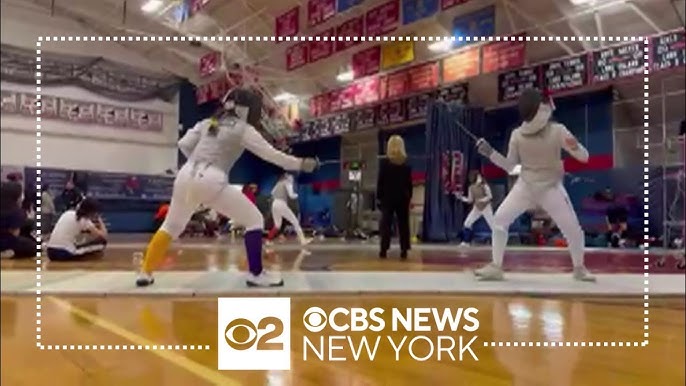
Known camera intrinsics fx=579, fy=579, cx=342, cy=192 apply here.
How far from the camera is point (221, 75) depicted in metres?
0.55

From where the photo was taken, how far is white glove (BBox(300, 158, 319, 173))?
1.94ft

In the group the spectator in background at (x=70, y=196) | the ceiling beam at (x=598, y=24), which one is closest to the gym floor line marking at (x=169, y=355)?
the spectator in background at (x=70, y=196)

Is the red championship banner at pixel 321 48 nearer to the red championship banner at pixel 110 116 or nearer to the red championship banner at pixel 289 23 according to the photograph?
the red championship banner at pixel 289 23

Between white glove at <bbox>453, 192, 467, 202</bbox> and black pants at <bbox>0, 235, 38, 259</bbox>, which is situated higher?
white glove at <bbox>453, 192, 467, 202</bbox>

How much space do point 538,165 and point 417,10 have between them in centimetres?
45

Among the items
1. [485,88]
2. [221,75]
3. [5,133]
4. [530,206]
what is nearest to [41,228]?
[5,133]

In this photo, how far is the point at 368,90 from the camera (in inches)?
24.3

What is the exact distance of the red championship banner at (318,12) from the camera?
53 centimetres

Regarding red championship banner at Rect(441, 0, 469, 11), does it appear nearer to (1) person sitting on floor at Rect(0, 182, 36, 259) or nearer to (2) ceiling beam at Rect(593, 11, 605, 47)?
(2) ceiling beam at Rect(593, 11, 605, 47)

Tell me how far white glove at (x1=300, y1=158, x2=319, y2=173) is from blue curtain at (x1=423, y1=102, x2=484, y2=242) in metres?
0.12

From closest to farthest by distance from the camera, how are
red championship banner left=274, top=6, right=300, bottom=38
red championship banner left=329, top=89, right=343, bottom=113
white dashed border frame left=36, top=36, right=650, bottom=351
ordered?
white dashed border frame left=36, top=36, right=650, bottom=351 < red championship banner left=274, top=6, right=300, bottom=38 < red championship banner left=329, top=89, right=343, bottom=113

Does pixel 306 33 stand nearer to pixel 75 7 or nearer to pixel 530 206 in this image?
pixel 75 7

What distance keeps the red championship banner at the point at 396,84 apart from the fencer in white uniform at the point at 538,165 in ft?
0.32

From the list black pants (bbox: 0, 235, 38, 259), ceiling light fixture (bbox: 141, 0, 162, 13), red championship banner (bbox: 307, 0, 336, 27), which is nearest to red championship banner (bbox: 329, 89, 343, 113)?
red championship banner (bbox: 307, 0, 336, 27)
